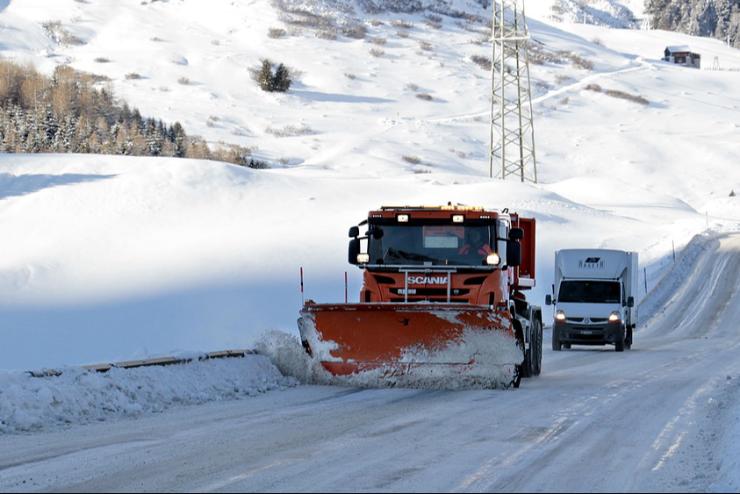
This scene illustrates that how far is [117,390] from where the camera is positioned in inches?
574

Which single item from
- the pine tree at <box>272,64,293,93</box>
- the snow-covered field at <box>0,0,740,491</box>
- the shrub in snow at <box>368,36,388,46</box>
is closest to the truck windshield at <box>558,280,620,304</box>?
the snow-covered field at <box>0,0,740,491</box>

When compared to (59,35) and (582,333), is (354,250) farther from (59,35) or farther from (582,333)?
(59,35)

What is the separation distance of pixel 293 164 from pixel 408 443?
79069 millimetres

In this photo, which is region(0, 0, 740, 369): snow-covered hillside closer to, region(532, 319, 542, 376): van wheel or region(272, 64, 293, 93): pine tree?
region(272, 64, 293, 93): pine tree

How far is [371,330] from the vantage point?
1717 centimetres

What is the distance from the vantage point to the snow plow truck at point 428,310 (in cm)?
1697

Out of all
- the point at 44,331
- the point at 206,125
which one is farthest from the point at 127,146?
the point at 44,331

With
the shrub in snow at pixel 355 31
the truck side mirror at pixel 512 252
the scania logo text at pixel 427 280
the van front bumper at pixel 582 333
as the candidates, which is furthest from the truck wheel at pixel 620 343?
the shrub in snow at pixel 355 31

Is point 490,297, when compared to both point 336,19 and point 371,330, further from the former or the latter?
point 336,19

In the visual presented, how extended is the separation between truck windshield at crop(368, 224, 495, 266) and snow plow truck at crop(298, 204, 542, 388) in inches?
0.6

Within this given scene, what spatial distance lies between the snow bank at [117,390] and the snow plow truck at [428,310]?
1219 mm

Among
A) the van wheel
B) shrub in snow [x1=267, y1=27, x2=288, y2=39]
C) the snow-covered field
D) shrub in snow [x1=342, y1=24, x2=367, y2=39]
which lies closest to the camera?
the snow-covered field

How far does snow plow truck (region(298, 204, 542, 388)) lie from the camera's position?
17.0 m

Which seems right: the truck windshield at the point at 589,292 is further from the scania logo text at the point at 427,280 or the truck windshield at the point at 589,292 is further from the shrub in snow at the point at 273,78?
the shrub in snow at the point at 273,78
